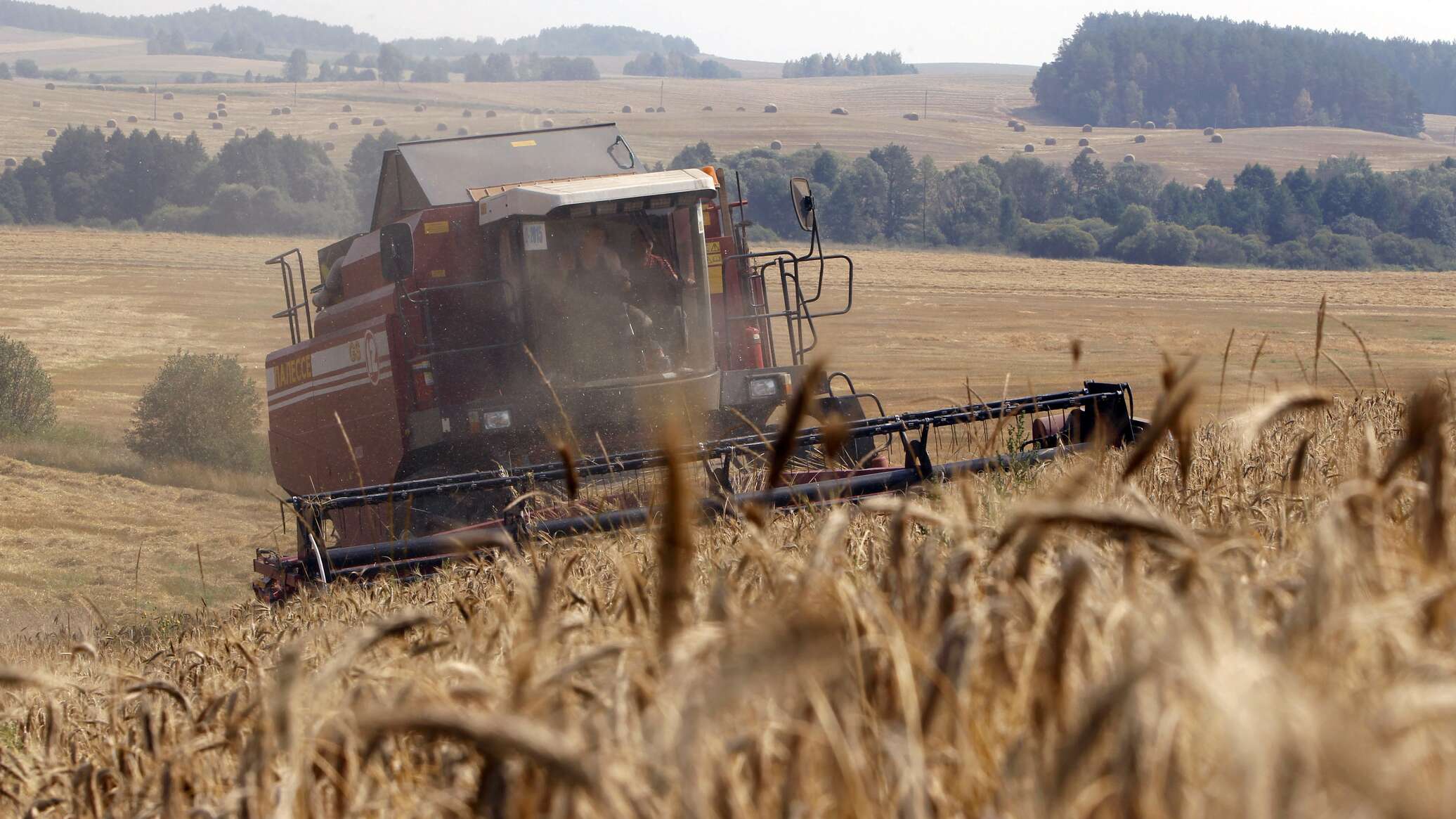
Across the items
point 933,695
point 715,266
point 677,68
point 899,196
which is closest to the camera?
point 933,695

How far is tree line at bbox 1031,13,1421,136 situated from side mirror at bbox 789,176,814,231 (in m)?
118

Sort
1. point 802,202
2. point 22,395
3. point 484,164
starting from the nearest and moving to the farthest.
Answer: point 802,202, point 484,164, point 22,395

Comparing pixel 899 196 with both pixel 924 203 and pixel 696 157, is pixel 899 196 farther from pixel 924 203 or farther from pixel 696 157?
pixel 696 157

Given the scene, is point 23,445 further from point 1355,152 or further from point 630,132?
point 1355,152

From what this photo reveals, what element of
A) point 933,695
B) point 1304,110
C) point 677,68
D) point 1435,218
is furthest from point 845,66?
point 933,695

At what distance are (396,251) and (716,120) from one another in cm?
9394

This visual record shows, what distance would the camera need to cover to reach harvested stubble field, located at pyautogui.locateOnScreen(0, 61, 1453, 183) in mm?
86375

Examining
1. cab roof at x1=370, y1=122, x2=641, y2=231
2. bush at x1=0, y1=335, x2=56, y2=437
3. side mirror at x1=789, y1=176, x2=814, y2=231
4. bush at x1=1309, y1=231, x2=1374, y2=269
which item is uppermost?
cab roof at x1=370, y1=122, x2=641, y2=231

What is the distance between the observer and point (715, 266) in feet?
34.6

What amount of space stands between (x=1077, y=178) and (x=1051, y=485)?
67933 millimetres

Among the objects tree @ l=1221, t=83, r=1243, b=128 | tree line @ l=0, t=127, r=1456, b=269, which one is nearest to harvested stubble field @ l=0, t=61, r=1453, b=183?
tree line @ l=0, t=127, r=1456, b=269

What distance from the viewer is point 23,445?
71.1 feet

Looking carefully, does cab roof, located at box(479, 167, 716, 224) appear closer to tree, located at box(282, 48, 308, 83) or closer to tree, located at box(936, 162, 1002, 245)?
tree, located at box(936, 162, 1002, 245)

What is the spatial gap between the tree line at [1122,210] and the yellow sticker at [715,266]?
45.0 meters
